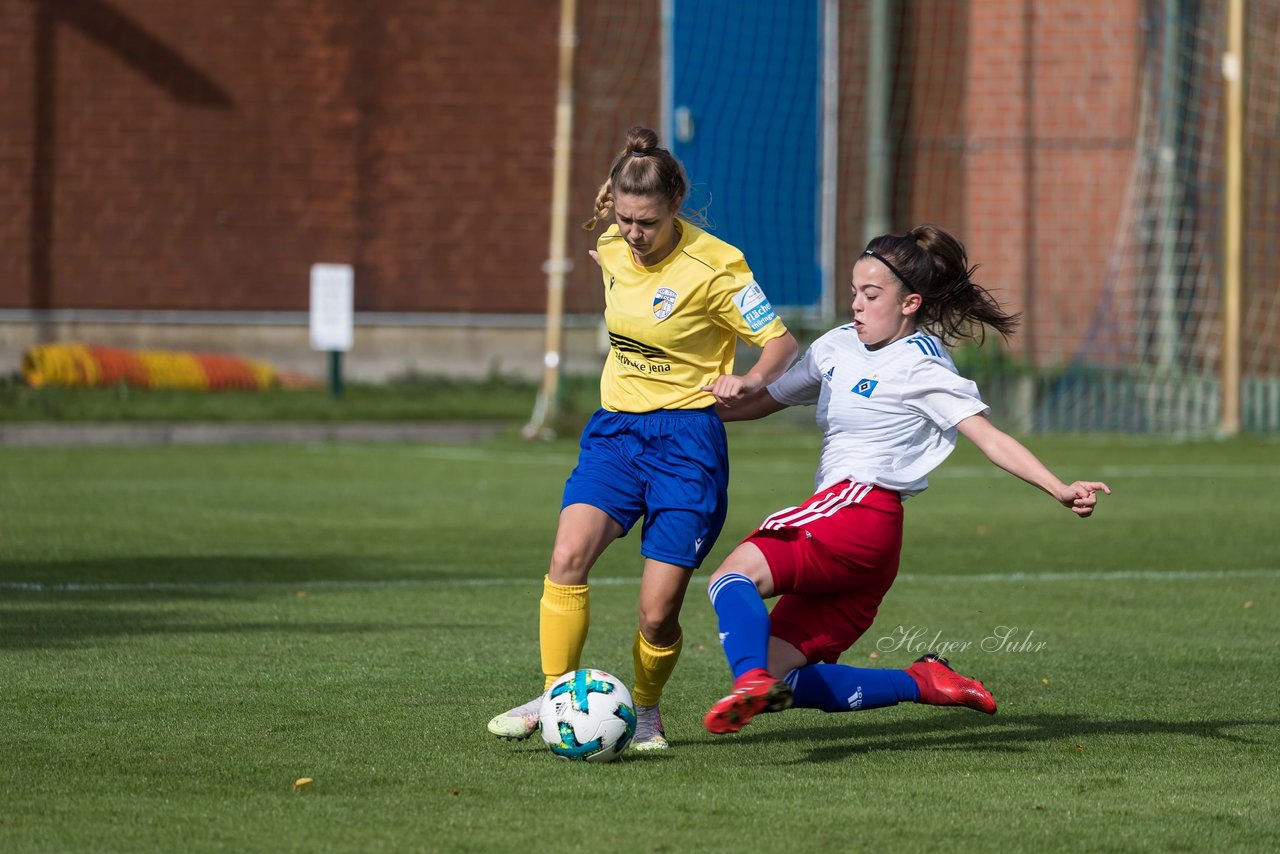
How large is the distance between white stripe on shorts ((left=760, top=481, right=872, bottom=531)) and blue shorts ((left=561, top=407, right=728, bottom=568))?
19cm

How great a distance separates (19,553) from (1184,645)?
578cm

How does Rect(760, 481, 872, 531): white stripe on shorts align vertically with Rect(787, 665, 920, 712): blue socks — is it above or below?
above

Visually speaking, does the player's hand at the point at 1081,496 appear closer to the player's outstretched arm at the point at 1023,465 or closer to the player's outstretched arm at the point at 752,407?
the player's outstretched arm at the point at 1023,465

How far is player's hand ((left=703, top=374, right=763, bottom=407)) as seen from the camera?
5395mm

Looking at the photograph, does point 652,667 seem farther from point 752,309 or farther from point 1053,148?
point 1053,148

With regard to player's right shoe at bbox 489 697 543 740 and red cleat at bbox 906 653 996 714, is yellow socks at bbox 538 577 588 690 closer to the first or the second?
player's right shoe at bbox 489 697 543 740

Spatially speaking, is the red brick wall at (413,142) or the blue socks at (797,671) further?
the red brick wall at (413,142)

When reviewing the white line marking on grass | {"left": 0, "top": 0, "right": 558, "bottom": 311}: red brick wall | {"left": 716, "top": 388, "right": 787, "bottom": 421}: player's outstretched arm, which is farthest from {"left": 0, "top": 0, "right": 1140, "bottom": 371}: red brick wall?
{"left": 716, "top": 388, "right": 787, "bottom": 421}: player's outstretched arm

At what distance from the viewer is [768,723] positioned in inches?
239

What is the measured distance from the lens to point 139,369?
21.5 meters

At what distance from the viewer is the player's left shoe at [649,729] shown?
18.4 feet

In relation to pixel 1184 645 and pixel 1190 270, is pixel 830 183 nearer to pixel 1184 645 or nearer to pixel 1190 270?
pixel 1190 270

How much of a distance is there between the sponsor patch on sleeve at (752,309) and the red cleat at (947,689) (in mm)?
1104

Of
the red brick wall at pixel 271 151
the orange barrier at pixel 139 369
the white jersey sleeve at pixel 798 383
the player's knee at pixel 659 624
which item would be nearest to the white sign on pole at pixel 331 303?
the orange barrier at pixel 139 369
